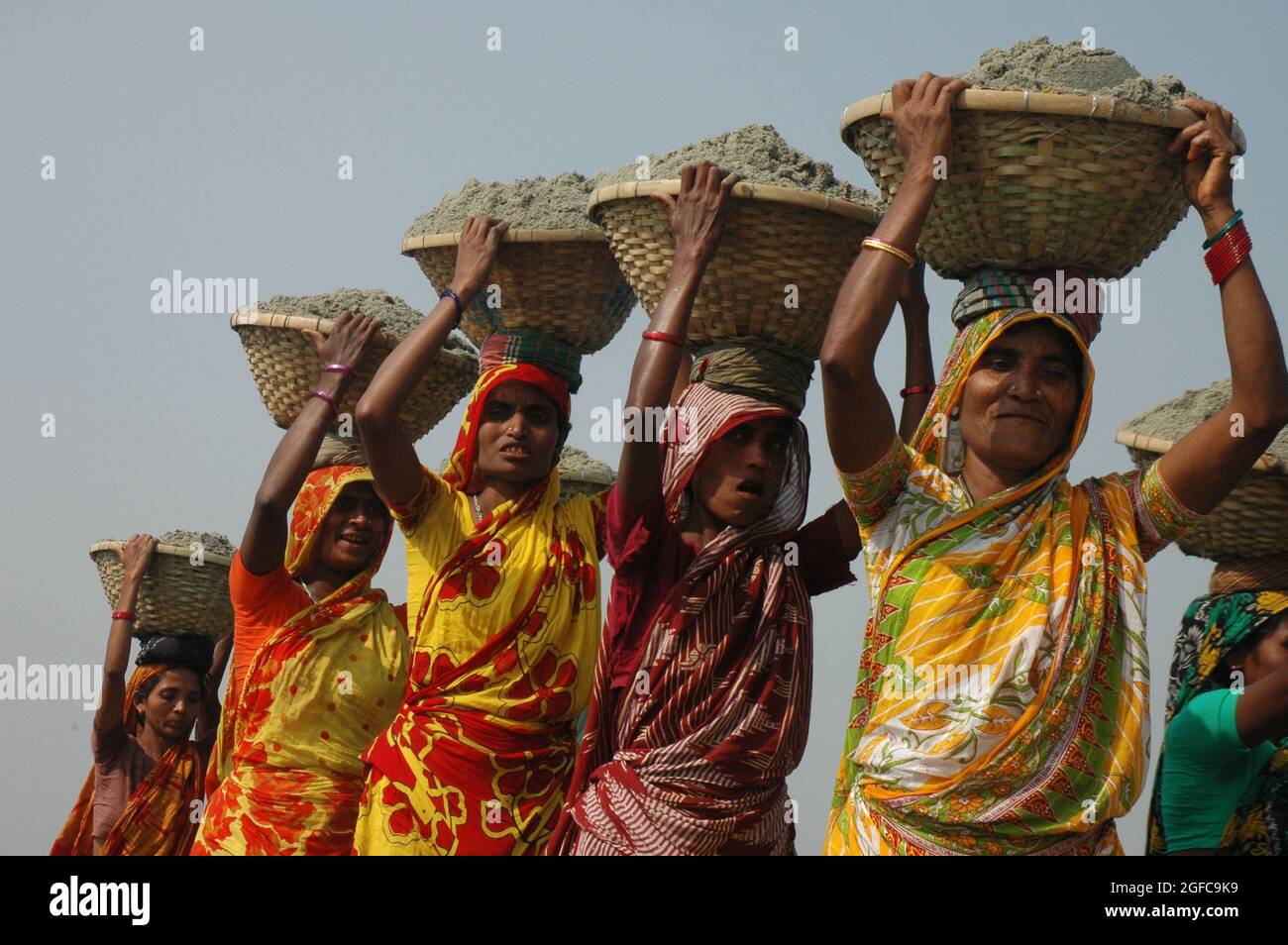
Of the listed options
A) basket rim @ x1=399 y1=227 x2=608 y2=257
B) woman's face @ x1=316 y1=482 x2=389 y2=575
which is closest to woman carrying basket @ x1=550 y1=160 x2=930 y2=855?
basket rim @ x1=399 y1=227 x2=608 y2=257

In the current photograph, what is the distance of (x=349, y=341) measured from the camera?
23.0 ft

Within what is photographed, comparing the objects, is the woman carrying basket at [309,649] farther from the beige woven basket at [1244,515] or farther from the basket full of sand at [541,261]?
the beige woven basket at [1244,515]

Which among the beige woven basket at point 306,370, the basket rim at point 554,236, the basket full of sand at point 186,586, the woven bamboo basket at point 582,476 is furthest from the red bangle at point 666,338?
→ the basket full of sand at point 186,586

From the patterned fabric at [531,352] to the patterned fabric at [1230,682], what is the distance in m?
2.55

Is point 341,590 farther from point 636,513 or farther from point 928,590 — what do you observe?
point 928,590

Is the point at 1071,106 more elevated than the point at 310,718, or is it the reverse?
the point at 1071,106

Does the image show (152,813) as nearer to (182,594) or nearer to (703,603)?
(182,594)

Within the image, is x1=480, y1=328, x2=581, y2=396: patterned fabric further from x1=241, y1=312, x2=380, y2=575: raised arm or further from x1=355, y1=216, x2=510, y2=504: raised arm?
x1=241, y1=312, x2=380, y2=575: raised arm

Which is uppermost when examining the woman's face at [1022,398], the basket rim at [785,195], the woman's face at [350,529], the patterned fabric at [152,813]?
the basket rim at [785,195]

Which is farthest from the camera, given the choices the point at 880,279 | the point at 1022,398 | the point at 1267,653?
the point at 1267,653

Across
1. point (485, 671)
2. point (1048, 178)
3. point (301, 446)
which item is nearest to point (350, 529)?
point (301, 446)

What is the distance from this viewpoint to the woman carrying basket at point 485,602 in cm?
604

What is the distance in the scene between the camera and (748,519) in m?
5.43

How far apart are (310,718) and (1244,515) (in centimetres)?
385
